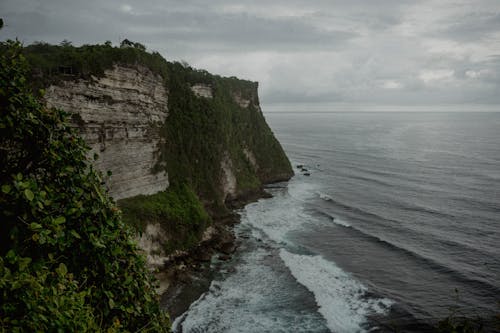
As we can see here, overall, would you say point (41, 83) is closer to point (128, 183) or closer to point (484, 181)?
point (128, 183)

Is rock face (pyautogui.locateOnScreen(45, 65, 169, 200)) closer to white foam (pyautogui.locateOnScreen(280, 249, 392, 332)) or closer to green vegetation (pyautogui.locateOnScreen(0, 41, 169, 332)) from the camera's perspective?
white foam (pyautogui.locateOnScreen(280, 249, 392, 332))

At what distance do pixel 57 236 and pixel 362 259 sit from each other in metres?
30.2

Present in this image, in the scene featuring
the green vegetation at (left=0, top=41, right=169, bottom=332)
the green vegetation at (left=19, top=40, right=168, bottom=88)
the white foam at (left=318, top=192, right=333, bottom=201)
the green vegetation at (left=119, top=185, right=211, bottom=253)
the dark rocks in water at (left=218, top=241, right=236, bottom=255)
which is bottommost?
the dark rocks in water at (left=218, top=241, right=236, bottom=255)

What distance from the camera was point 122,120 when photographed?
29031mm

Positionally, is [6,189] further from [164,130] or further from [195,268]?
[164,130]

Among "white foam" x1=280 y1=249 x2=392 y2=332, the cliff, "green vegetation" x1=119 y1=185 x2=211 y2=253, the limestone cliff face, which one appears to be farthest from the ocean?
the limestone cliff face

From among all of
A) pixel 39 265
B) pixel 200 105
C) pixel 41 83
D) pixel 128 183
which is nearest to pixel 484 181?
pixel 200 105

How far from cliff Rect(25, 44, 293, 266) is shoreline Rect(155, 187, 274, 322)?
1011 millimetres

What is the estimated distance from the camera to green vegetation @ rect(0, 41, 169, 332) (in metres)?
4.79

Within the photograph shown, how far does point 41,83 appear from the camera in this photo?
22453 mm

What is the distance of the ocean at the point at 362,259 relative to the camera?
22.7 m

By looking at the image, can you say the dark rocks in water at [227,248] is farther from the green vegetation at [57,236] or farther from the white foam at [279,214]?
the green vegetation at [57,236]

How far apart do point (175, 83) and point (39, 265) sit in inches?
1457

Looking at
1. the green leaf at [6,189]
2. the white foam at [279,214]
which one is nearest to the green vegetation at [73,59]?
the green leaf at [6,189]
